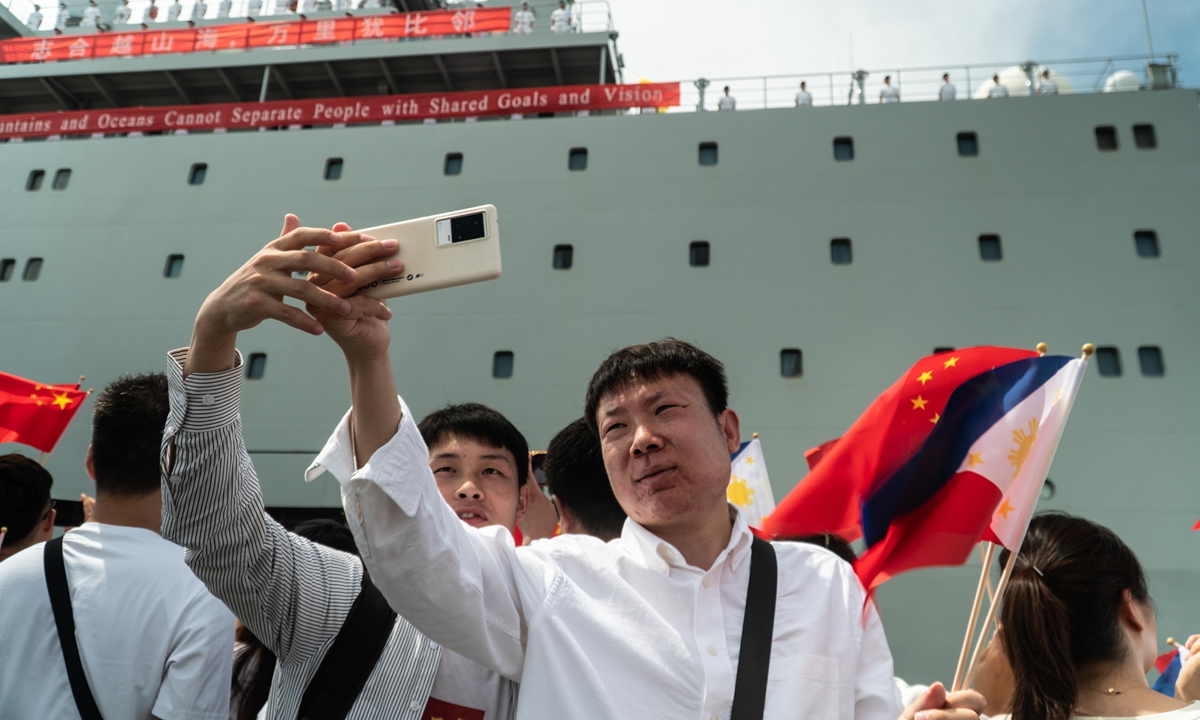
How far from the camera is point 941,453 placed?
2.22 metres

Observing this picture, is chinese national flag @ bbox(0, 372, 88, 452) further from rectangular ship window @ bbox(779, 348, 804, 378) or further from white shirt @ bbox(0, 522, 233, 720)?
rectangular ship window @ bbox(779, 348, 804, 378)

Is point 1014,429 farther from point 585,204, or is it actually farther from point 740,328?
point 585,204

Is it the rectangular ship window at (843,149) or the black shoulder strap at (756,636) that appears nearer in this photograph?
the black shoulder strap at (756,636)

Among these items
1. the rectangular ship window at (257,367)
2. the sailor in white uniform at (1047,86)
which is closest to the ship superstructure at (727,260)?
the rectangular ship window at (257,367)

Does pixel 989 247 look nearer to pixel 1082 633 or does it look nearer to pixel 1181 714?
pixel 1082 633

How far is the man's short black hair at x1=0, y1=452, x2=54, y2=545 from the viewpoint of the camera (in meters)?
2.20

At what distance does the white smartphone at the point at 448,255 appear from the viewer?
1039 millimetres

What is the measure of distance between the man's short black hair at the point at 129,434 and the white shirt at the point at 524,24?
957 centimetres

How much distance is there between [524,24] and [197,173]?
→ 4769 mm

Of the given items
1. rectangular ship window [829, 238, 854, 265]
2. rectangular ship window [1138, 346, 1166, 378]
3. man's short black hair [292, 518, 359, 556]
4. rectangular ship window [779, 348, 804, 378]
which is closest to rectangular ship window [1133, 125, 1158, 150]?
rectangular ship window [1138, 346, 1166, 378]

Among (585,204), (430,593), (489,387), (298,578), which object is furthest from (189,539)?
(585,204)

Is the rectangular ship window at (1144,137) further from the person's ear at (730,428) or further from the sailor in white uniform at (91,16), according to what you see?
the sailor in white uniform at (91,16)

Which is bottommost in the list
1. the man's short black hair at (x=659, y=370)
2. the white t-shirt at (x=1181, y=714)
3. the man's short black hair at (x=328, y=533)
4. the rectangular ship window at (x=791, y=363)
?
the white t-shirt at (x=1181, y=714)

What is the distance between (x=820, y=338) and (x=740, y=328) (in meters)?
0.85
